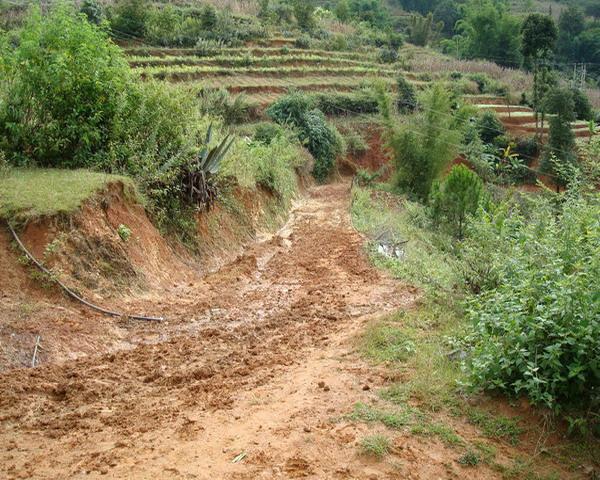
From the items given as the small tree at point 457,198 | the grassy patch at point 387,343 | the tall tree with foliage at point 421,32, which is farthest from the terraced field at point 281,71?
the grassy patch at point 387,343

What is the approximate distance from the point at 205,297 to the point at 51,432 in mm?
4517

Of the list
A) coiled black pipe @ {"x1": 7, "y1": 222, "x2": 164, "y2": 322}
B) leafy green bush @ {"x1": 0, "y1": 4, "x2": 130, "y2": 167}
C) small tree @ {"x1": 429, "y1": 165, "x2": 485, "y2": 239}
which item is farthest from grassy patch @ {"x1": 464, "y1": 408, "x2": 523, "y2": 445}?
small tree @ {"x1": 429, "y1": 165, "x2": 485, "y2": 239}

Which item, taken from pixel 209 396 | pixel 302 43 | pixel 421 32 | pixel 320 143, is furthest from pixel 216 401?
pixel 421 32

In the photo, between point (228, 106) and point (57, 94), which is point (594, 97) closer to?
point (228, 106)

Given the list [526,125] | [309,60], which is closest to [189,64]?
[309,60]

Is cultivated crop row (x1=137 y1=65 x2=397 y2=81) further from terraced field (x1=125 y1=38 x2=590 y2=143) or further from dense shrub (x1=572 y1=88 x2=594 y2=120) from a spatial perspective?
dense shrub (x1=572 y1=88 x2=594 y2=120)

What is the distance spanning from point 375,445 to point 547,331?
1.85 metres

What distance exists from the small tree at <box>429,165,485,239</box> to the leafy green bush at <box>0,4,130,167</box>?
12.7 metres

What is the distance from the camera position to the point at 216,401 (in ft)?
18.1

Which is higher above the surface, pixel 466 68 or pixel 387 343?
pixel 466 68

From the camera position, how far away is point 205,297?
30.8 feet

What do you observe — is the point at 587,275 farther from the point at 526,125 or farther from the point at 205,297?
the point at 526,125

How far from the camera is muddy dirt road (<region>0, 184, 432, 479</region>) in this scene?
439cm

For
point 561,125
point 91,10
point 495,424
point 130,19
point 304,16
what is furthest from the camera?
point 304,16
